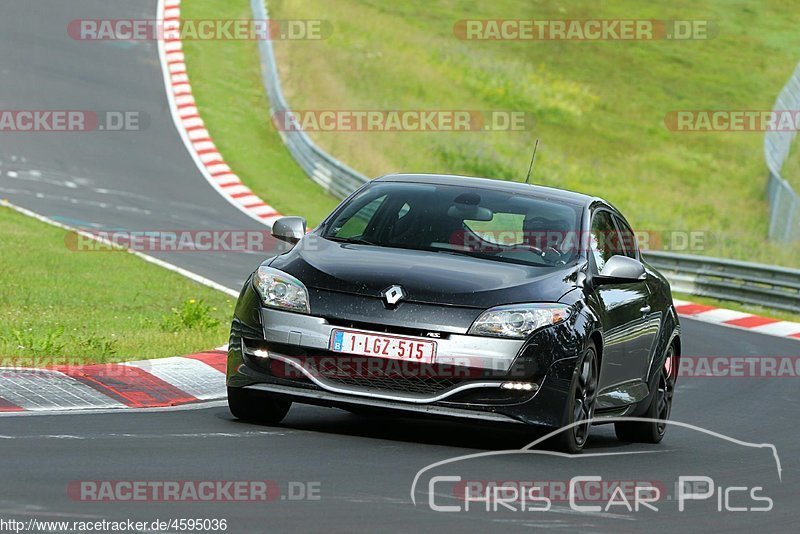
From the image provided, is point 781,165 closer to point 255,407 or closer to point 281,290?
point 255,407

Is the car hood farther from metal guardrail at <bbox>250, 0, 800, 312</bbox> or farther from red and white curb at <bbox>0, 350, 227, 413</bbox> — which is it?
metal guardrail at <bbox>250, 0, 800, 312</bbox>

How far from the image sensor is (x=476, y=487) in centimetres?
763

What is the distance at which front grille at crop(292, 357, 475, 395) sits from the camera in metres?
8.64

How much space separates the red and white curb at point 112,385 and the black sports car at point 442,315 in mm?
930

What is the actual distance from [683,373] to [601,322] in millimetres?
6857

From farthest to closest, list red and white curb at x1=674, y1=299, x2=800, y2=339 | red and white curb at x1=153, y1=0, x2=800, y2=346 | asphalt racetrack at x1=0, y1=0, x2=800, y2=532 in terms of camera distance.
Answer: red and white curb at x1=153, y1=0, x2=800, y2=346, red and white curb at x1=674, y1=299, x2=800, y2=339, asphalt racetrack at x1=0, y1=0, x2=800, y2=532

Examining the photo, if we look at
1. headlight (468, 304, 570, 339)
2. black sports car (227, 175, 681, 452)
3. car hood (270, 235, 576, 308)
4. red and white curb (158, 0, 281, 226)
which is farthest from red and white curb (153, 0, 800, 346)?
headlight (468, 304, 570, 339)

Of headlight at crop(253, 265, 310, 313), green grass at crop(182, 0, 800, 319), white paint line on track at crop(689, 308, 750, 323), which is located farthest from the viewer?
green grass at crop(182, 0, 800, 319)

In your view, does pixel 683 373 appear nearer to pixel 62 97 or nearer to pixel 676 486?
pixel 676 486

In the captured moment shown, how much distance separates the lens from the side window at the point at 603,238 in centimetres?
1016

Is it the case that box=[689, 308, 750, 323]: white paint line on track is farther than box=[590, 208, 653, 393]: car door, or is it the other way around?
box=[689, 308, 750, 323]: white paint line on track

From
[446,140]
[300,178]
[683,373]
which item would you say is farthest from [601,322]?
[446,140]

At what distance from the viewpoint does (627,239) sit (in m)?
11.2

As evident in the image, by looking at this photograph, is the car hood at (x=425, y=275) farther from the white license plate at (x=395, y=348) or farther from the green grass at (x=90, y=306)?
the green grass at (x=90, y=306)
